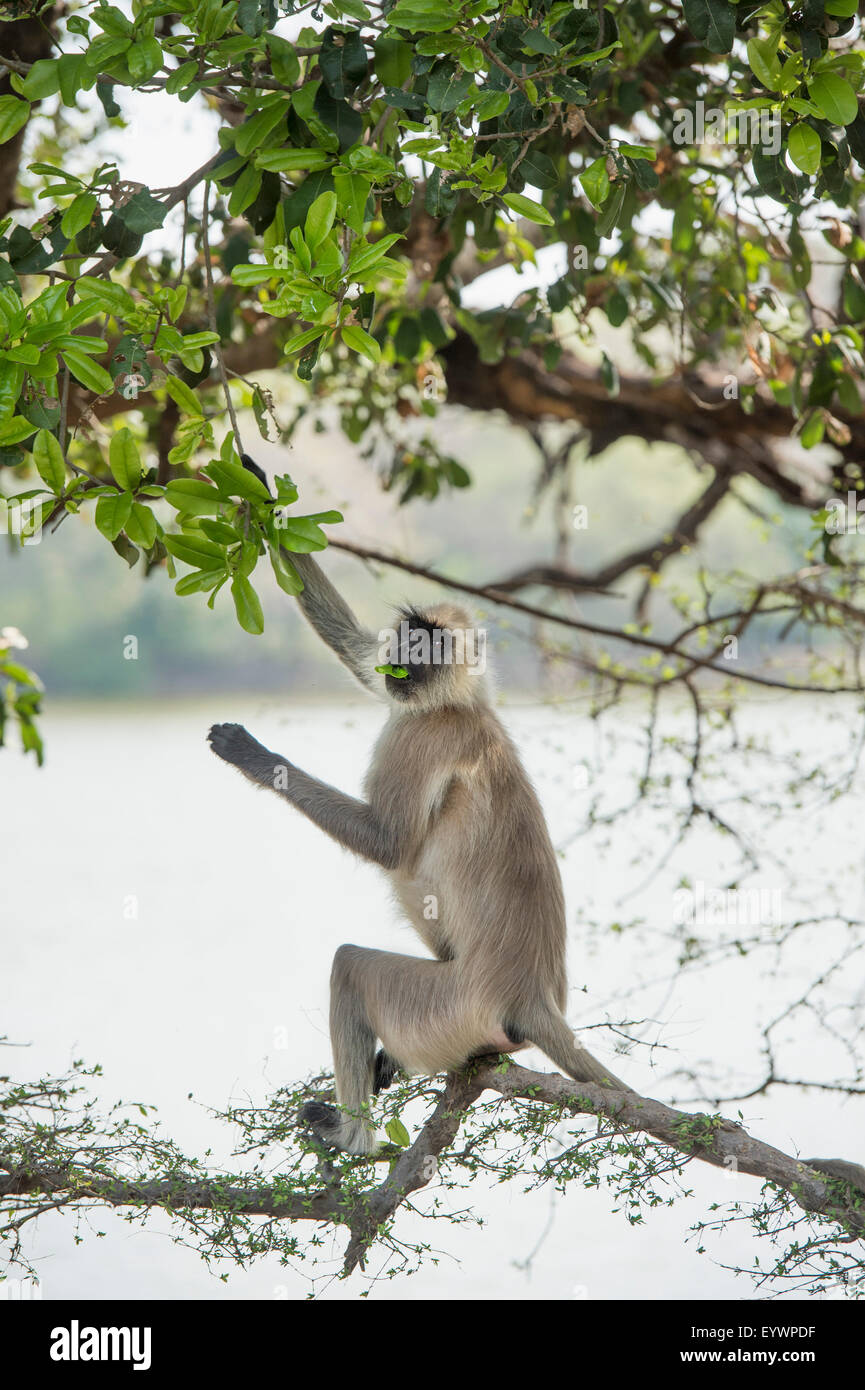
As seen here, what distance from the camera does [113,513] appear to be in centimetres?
206

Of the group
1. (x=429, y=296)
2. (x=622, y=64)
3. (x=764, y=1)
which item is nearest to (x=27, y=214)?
(x=429, y=296)

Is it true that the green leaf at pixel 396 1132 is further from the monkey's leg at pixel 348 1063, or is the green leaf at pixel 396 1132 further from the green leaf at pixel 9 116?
the green leaf at pixel 9 116

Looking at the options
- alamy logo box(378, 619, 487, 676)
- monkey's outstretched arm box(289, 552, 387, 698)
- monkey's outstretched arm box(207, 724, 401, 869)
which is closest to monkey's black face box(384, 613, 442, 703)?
alamy logo box(378, 619, 487, 676)

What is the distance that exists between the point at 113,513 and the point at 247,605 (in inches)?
10.4

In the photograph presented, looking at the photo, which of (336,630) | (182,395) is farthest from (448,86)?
(336,630)

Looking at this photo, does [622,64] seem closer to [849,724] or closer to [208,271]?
[208,271]

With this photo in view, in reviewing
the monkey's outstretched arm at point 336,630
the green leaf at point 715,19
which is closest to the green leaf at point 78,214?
the green leaf at point 715,19

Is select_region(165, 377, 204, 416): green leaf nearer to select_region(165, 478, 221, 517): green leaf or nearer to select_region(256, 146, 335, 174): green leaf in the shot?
select_region(165, 478, 221, 517): green leaf

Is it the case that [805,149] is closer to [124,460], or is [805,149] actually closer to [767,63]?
[767,63]

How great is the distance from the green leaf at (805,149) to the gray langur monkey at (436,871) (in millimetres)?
1515

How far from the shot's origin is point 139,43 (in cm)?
202

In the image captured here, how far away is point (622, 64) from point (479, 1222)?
325cm

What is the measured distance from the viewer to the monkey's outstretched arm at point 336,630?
3488mm

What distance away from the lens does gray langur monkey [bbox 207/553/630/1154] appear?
304cm
